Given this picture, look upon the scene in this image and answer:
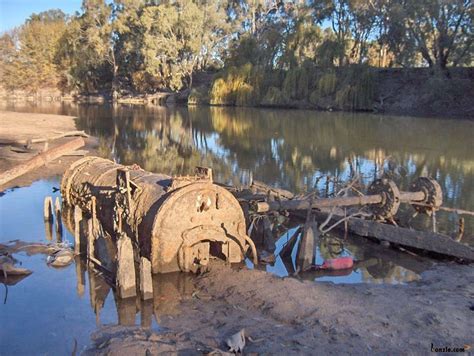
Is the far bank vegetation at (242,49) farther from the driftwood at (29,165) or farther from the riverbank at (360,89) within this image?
the driftwood at (29,165)

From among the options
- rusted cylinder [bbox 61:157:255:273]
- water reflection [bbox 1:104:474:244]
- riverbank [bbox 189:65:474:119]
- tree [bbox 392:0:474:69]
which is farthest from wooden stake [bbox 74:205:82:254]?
tree [bbox 392:0:474:69]

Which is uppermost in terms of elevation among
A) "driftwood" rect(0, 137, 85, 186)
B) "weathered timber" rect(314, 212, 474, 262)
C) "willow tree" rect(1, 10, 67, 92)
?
"willow tree" rect(1, 10, 67, 92)

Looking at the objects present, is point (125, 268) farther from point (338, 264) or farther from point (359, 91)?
point (359, 91)

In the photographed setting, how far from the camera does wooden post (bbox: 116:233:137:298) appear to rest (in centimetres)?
838

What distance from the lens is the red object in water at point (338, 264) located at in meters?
10.4

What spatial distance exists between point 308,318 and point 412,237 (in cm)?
458

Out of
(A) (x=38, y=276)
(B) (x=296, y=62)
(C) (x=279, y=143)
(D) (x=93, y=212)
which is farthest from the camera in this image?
(B) (x=296, y=62)

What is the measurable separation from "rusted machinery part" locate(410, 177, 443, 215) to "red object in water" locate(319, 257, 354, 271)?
258cm

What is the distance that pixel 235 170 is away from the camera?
74.6 ft

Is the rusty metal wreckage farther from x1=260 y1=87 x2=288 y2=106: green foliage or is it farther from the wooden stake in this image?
x1=260 y1=87 x2=288 y2=106: green foliage

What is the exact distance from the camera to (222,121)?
4719 centimetres

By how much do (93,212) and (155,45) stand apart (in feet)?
202

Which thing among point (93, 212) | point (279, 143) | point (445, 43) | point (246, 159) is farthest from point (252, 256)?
point (445, 43)

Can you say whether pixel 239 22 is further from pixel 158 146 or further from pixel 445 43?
pixel 158 146
